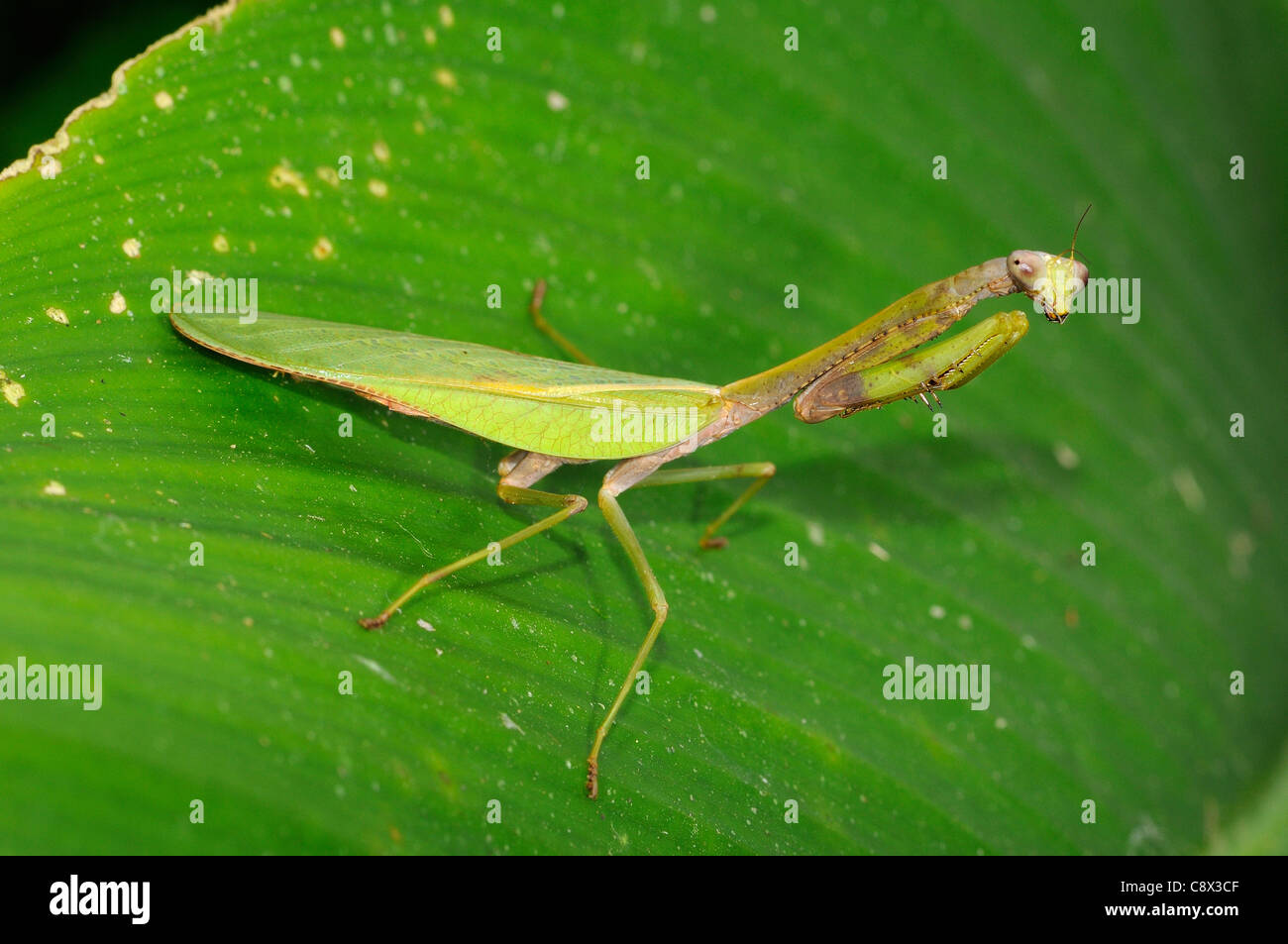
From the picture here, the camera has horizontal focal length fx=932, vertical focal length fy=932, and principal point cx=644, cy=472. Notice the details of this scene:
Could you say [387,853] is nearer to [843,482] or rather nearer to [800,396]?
[800,396]

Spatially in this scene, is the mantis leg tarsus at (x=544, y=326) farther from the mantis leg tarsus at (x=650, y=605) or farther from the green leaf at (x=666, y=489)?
the mantis leg tarsus at (x=650, y=605)

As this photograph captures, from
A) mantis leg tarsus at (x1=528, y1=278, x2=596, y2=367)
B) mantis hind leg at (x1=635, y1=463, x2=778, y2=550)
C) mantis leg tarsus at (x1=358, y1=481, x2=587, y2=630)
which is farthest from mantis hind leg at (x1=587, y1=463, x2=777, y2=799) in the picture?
mantis leg tarsus at (x1=528, y1=278, x2=596, y2=367)

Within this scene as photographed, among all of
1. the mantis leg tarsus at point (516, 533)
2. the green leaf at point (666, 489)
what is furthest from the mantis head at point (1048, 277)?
the mantis leg tarsus at point (516, 533)

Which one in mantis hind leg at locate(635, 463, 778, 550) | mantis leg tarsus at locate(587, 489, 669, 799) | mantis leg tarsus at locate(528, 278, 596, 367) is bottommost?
mantis leg tarsus at locate(587, 489, 669, 799)

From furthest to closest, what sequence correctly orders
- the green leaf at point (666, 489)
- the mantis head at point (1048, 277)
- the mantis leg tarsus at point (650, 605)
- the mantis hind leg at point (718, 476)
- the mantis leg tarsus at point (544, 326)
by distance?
the mantis leg tarsus at point (544, 326) → the mantis hind leg at point (718, 476) → the mantis head at point (1048, 277) → the mantis leg tarsus at point (650, 605) → the green leaf at point (666, 489)

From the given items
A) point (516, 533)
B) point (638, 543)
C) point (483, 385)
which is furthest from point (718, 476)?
point (483, 385)

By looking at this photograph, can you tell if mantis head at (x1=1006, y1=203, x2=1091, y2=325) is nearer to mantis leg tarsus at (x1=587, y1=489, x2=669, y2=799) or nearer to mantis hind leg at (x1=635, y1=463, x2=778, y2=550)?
mantis hind leg at (x1=635, y1=463, x2=778, y2=550)
